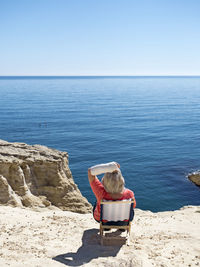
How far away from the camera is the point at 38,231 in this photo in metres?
8.96

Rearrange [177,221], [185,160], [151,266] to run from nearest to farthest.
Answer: [151,266] → [177,221] → [185,160]

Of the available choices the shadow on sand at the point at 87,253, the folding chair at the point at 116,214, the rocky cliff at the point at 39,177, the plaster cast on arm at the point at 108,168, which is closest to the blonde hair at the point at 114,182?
the plaster cast on arm at the point at 108,168

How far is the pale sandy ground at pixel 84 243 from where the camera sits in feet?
23.6

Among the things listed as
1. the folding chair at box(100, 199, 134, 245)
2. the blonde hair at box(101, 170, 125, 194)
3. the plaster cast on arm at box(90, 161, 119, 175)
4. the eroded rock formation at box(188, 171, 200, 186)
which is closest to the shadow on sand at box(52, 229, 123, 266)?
the folding chair at box(100, 199, 134, 245)

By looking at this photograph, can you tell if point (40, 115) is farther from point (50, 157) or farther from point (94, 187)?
point (94, 187)

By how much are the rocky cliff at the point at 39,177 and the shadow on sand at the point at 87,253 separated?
6.85m

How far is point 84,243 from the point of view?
8203mm

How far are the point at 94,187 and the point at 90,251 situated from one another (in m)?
1.67

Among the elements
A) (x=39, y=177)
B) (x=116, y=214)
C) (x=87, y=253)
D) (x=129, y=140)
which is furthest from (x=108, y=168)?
(x=129, y=140)

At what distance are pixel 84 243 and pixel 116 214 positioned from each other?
1.23 meters

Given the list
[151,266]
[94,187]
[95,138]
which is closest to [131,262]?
[151,266]

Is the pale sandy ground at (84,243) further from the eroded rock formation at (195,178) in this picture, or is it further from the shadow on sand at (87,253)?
the eroded rock formation at (195,178)

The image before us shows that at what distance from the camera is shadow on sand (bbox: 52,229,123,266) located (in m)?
7.19

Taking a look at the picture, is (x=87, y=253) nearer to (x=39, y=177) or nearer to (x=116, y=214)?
(x=116, y=214)
